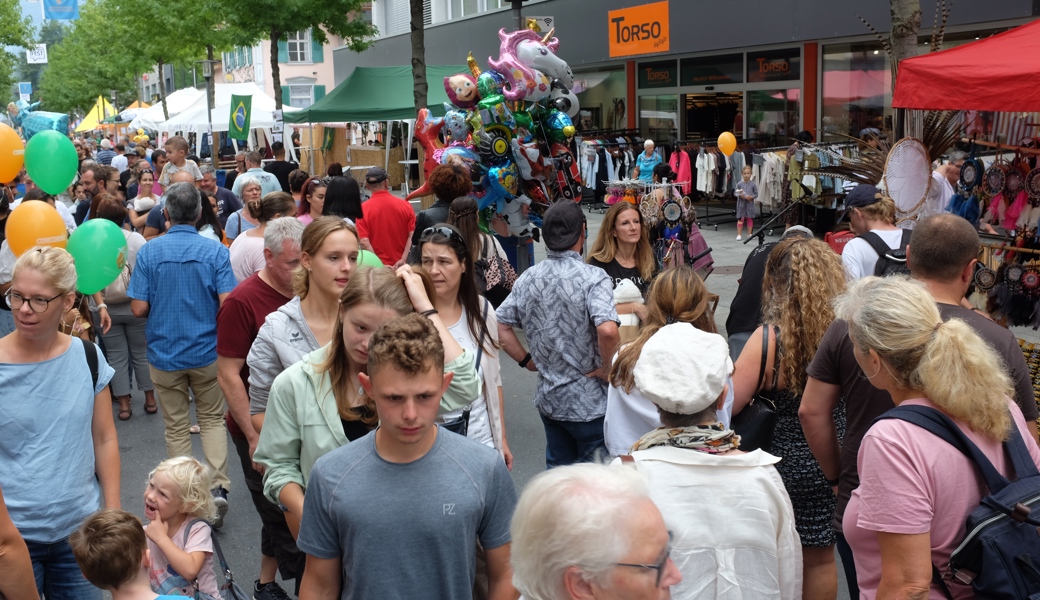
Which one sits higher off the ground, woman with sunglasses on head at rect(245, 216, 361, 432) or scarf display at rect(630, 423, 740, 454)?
woman with sunglasses on head at rect(245, 216, 361, 432)

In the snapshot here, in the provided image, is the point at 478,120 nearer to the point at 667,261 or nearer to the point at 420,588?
the point at 667,261

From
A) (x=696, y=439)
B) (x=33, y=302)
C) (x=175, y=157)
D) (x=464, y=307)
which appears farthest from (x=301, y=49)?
(x=696, y=439)

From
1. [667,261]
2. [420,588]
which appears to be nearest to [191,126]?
[667,261]

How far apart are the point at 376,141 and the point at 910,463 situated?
100ft

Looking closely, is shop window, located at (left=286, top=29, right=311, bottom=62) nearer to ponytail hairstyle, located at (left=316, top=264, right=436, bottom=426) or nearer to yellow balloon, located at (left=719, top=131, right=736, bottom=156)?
yellow balloon, located at (left=719, top=131, right=736, bottom=156)

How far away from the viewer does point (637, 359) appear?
3.35m

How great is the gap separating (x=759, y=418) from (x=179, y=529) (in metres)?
2.50

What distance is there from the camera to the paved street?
18.0 ft

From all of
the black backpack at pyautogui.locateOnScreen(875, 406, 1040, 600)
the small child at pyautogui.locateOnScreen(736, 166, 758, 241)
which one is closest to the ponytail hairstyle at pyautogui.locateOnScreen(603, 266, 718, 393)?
the black backpack at pyautogui.locateOnScreen(875, 406, 1040, 600)

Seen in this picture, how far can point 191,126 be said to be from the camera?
27594 millimetres

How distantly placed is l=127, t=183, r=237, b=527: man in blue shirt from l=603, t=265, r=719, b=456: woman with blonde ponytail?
2899mm

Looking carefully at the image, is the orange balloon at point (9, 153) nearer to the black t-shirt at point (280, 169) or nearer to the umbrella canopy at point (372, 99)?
the black t-shirt at point (280, 169)

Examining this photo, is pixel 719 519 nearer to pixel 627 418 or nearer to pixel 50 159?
pixel 627 418

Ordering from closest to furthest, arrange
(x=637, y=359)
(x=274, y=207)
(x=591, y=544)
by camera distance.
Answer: (x=591, y=544) < (x=637, y=359) < (x=274, y=207)
